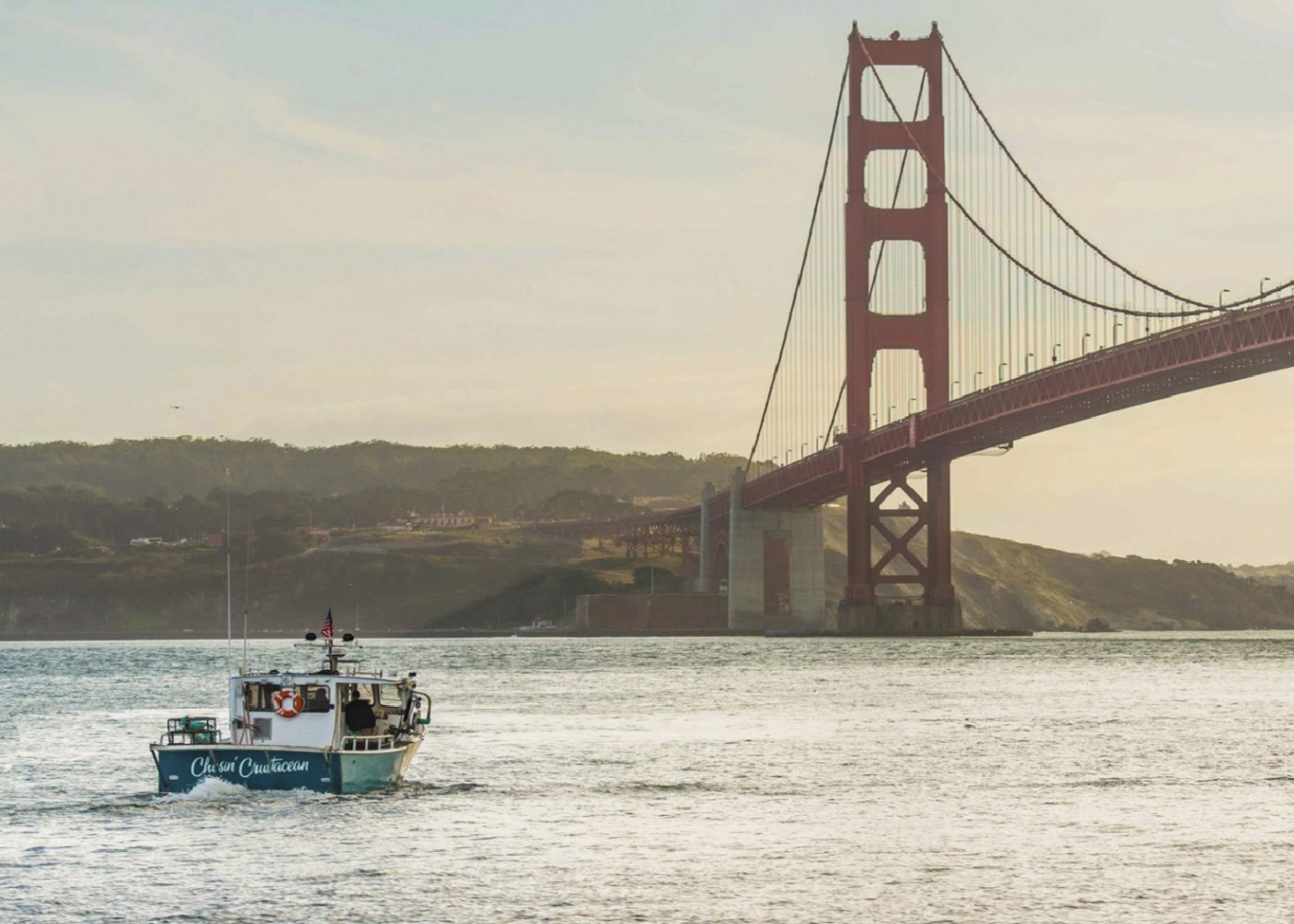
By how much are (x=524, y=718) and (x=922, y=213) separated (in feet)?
267

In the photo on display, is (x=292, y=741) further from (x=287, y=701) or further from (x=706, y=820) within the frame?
(x=706, y=820)

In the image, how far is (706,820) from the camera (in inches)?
1585

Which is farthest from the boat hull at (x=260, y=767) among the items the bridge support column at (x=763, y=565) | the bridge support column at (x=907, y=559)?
the bridge support column at (x=763, y=565)

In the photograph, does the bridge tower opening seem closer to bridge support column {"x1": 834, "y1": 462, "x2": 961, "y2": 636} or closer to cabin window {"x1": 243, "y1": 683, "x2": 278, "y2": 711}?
bridge support column {"x1": 834, "y1": 462, "x2": 961, "y2": 636}

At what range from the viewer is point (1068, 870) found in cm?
3394

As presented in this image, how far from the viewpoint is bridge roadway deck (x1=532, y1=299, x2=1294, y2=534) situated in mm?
90938

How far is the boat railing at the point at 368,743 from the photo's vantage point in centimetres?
4250

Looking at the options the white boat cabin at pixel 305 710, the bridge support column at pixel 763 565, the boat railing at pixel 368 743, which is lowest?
the boat railing at pixel 368 743

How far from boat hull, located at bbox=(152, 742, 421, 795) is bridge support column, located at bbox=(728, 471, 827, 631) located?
124533mm

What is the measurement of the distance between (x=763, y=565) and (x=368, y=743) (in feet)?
435

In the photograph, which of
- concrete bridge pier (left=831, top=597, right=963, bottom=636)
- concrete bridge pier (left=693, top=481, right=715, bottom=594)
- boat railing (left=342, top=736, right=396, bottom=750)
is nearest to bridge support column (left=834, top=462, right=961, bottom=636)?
concrete bridge pier (left=831, top=597, right=963, bottom=636)

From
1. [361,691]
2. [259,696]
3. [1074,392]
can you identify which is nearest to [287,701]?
[259,696]

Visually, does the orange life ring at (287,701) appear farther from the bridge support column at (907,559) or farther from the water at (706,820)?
the bridge support column at (907,559)

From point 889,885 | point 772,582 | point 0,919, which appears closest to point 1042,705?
point 889,885
